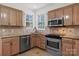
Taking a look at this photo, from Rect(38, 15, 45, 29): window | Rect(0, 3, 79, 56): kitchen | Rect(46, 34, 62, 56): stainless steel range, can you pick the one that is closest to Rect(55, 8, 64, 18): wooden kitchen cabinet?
Rect(0, 3, 79, 56): kitchen

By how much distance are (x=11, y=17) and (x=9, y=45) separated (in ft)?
1.71

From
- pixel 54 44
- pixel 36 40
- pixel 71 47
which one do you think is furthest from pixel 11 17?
pixel 71 47

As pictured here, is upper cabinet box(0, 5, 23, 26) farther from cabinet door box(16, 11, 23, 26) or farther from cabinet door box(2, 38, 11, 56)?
cabinet door box(2, 38, 11, 56)

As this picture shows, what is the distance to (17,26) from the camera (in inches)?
62.2

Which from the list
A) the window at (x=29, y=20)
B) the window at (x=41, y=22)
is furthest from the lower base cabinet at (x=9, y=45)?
the window at (x=41, y=22)

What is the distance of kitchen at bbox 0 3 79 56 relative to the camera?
56.1 inches

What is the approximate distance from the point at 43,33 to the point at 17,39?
1.74 feet

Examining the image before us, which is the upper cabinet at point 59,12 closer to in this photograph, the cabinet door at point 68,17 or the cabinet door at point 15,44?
the cabinet door at point 68,17

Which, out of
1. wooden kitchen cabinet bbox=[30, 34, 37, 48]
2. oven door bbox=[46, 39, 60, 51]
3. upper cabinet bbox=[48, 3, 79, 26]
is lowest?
oven door bbox=[46, 39, 60, 51]

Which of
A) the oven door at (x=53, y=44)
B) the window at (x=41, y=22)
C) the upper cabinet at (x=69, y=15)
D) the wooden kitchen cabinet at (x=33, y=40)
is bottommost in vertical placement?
the oven door at (x=53, y=44)

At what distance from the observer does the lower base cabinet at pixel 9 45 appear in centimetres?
144

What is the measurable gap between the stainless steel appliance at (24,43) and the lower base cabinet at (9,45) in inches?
3.5

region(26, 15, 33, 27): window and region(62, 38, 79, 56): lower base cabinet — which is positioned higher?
region(26, 15, 33, 27): window

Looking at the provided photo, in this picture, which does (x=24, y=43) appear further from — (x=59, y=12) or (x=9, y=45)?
(x=59, y=12)
